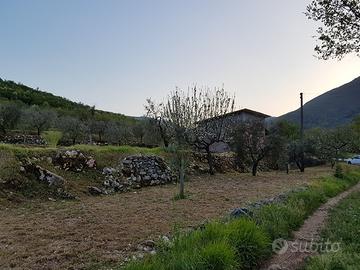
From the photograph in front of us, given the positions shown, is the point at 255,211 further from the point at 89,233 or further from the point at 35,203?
the point at 35,203

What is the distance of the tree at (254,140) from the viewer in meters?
29.0

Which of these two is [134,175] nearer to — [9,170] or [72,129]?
[9,170]

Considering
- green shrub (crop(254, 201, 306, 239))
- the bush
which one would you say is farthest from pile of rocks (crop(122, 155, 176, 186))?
green shrub (crop(254, 201, 306, 239))

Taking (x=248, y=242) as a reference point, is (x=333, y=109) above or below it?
above

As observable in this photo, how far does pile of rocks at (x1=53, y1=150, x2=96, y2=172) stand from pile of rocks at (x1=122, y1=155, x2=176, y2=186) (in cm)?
188

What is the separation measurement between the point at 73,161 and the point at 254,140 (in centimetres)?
1562

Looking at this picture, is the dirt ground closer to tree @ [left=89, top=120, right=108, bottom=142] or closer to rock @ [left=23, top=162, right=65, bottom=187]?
rock @ [left=23, top=162, right=65, bottom=187]

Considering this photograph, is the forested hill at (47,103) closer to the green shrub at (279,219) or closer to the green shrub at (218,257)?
the green shrub at (279,219)

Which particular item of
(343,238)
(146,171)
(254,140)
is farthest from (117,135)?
(343,238)

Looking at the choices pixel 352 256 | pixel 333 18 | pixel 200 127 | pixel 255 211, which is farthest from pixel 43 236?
pixel 200 127

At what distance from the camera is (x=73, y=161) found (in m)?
17.6

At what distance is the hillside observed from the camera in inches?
3907

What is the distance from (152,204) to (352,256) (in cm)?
750

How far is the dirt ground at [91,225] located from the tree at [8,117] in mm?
26991
